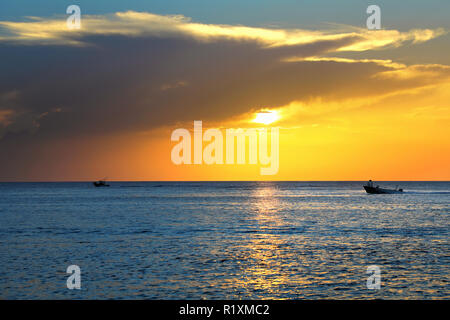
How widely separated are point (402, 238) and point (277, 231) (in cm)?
1430

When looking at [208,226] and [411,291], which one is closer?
[411,291]

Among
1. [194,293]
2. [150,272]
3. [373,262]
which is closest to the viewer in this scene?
[194,293]

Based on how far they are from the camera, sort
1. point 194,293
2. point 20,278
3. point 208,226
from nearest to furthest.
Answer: point 194,293, point 20,278, point 208,226

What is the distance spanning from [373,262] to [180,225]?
3538cm

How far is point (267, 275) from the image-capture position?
29688mm

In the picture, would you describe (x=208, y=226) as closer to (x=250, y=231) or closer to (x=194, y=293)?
(x=250, y=231)

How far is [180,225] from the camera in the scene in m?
65.4

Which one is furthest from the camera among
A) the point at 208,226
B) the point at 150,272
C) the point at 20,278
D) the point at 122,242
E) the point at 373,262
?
the point at 208,226

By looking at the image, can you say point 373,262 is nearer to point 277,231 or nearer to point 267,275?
point 267,275

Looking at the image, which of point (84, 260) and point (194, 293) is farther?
point (84, 260)
